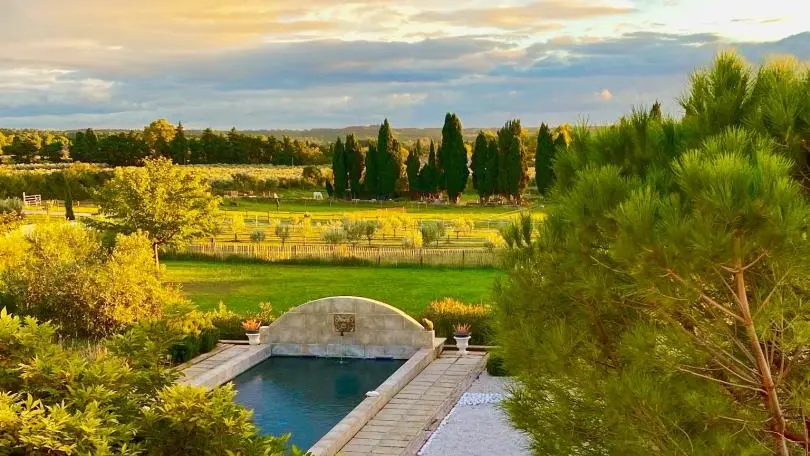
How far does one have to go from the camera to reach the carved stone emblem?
1577 centimetres

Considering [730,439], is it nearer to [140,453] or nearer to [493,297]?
[493,297]

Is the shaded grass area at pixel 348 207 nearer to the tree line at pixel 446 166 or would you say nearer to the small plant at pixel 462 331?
the tree line at pixel 446 166

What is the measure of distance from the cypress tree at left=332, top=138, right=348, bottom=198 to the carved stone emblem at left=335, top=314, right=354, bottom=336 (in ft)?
131

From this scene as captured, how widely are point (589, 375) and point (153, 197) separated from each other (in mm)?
20788

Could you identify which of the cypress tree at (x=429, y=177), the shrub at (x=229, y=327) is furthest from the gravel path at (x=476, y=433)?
the cypress tree at (x=429, y=177)

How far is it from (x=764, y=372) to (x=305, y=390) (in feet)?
35.4

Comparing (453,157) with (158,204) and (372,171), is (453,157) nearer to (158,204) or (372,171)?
(372,171)

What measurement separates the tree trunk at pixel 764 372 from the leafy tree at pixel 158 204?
70.1ft

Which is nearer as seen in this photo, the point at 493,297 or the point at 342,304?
the point at 493,297

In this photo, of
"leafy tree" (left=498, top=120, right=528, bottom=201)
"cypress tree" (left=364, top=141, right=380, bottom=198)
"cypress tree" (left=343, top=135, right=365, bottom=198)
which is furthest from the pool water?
"cypress tree" (left=343, top=135, right=365, bottom=198)

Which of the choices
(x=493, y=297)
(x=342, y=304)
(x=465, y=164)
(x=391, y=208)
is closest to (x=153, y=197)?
(x=342, y=304)

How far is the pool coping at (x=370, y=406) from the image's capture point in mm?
9641

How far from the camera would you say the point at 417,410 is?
454 inches

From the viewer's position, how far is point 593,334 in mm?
5215
